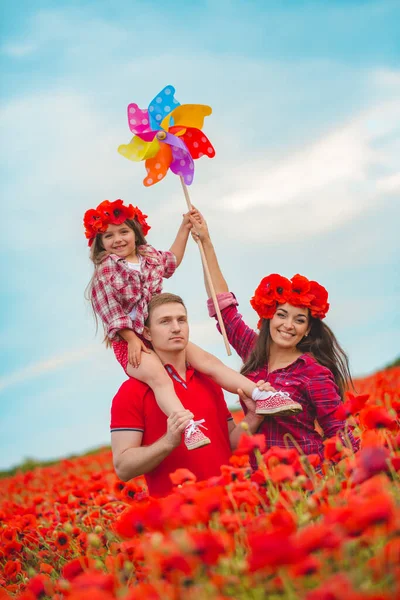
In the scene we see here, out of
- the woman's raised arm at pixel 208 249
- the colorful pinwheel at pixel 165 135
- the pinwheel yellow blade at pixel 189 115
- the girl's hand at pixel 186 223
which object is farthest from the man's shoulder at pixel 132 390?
the pinwheel yellow blade at pixel 189 115

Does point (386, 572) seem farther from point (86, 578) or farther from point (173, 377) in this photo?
point (173, 377)

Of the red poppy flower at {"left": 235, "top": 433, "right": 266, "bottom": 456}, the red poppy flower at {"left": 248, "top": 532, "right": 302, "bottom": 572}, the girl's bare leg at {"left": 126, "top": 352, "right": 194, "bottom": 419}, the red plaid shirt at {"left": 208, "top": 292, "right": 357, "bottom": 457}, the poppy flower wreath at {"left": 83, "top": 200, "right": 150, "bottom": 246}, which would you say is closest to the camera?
the red poppy flower at {"left": 248, "top": 532, "right": 302, "bottom": 572}

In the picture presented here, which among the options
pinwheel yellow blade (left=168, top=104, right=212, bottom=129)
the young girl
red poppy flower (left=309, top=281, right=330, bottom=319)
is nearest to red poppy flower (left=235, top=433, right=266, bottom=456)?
the young girl

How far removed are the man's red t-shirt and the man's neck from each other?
1.2 inches

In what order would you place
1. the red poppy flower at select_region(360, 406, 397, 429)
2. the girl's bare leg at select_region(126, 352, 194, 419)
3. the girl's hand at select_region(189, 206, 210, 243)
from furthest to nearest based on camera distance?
the girl's hand at select_region(189, 206, 210, 243)
the girl's bare leg at select_region(126, 352, 194, 419)
the red poppy flower at select_region(360, 406, 397, 429)

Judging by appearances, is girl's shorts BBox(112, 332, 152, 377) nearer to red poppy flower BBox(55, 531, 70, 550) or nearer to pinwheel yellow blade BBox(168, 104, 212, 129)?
red poppy flower BBox(55, 531, 70, 550)

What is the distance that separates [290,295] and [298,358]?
1.40 feet

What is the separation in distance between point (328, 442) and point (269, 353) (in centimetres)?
180

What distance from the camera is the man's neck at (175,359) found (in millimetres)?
4883

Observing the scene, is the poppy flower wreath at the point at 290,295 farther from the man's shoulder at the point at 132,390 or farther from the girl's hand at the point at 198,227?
the man's shoulder at the point at 132,390

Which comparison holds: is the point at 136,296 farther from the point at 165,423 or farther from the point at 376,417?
the point at 376,417

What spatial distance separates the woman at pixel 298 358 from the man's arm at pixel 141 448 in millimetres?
763

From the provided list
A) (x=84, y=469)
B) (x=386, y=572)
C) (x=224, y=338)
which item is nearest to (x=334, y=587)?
(x=386, y=572)

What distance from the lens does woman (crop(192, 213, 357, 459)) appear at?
4.66 metres
